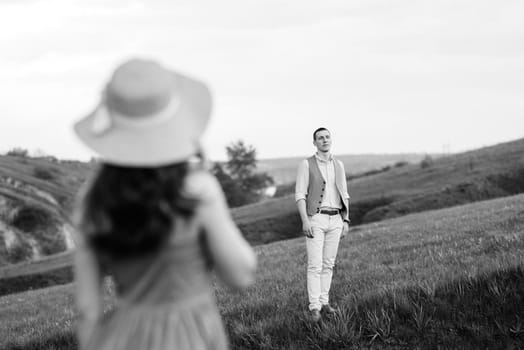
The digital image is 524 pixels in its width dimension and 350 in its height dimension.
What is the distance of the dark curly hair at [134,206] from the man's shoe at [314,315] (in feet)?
19.0

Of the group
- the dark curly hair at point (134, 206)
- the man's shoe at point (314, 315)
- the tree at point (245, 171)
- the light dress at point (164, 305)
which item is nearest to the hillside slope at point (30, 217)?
the tree at point (245, 171)

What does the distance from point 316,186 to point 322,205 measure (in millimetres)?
288

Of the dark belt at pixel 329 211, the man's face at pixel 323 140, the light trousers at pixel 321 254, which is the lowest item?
the light trousers at pixel 321 254

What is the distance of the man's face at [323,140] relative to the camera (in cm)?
912

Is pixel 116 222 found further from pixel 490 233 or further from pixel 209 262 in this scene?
pixel 490 233

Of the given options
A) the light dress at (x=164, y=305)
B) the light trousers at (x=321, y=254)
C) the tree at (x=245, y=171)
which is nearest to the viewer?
the light dress at (x=164, y=305)

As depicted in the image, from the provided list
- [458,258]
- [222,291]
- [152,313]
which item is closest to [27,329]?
[222,291]

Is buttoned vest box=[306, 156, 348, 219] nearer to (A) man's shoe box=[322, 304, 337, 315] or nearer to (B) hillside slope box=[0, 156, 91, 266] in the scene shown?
(A) man's shoe box=[322, 304, 337, 315]

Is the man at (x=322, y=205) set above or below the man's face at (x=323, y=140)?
below

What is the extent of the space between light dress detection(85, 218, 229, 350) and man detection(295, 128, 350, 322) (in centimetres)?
601

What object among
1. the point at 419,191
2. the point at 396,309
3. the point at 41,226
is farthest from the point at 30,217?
the point at 396,309

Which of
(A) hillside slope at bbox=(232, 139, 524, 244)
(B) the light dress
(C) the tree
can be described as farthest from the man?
(C) the tree

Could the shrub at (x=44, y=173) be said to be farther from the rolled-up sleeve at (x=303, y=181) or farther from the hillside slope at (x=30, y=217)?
the rolled-up sleeve at (x=303, y=181)

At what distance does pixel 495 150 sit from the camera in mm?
54375
